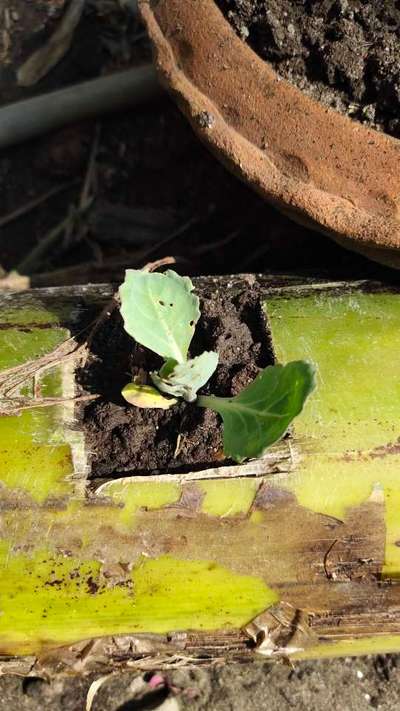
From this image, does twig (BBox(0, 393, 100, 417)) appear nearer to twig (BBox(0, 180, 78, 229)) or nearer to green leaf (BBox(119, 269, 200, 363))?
green leaf (BBox(119, 269, 200, 363))

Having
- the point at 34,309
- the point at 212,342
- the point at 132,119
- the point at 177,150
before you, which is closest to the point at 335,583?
the point at 212,342

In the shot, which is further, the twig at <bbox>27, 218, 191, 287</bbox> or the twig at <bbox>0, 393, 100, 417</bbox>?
the twig at <bbox>27, 218, 191, 287</bbox>

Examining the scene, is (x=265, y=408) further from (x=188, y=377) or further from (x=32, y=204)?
(x=32, y=204)

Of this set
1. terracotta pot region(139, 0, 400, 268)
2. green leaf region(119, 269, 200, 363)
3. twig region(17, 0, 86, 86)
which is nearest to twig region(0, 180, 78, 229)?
twig region(17, 0, 86, 86)

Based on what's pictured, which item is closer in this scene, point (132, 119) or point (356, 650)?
point (356, 650)

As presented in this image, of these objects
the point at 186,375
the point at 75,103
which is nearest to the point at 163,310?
the point at 186,375

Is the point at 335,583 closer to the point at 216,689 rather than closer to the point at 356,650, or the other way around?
the point at 356,650

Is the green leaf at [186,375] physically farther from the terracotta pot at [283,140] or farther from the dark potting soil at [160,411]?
the terracotta pot at [283,140]
